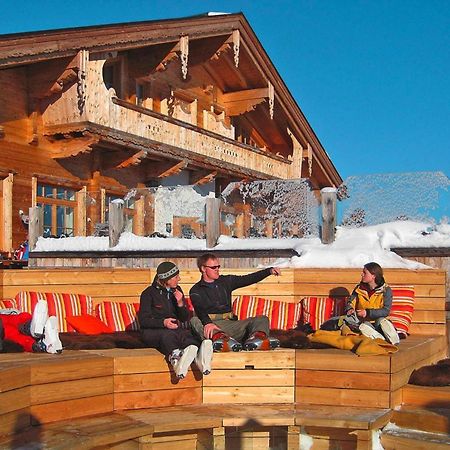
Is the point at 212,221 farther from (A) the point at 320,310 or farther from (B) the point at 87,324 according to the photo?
(B) the point at 87,324

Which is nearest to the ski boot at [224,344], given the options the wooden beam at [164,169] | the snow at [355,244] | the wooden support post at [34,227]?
the snow at [355,244]

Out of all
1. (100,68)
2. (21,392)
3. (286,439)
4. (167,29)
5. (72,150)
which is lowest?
(286,439)

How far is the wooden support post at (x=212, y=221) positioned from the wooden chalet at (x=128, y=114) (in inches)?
58.2

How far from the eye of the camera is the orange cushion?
29.2 ft

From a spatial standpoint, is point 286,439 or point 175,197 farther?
point 175,197

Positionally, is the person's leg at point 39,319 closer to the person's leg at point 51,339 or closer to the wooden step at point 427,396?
the person's leg at point 51,339

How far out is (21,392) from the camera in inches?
240

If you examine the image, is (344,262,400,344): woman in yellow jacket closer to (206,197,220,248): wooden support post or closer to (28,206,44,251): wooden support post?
(206,197,220,248): wooden support post

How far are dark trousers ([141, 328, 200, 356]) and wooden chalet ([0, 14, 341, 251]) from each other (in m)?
6.53

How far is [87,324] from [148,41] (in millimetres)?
10828

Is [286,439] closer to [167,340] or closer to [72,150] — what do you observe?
[167,340]

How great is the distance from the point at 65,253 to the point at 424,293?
25.5 ft

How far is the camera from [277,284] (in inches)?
405

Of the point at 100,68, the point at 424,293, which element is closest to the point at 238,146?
the point at 100,68
